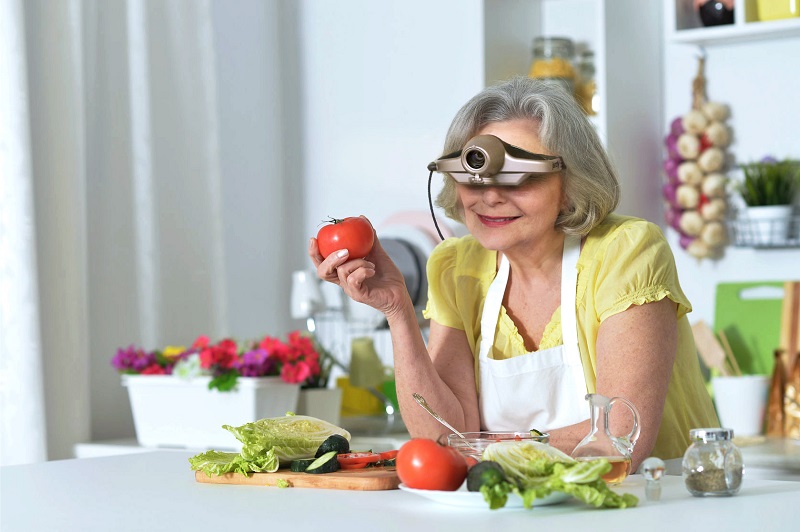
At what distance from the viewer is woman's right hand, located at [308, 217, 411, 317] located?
155 centimetres

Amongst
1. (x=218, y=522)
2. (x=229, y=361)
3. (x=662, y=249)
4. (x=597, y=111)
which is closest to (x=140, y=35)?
(x=229, y=361)

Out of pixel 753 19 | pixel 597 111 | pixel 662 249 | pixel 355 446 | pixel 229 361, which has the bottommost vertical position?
pixel 355 446

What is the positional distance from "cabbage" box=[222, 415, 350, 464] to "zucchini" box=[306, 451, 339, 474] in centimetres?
6

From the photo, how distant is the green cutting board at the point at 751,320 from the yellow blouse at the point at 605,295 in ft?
3.33

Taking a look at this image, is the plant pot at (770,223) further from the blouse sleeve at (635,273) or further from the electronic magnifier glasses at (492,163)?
the electronic magnifier glasses at (492,163)

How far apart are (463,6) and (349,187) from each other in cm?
64

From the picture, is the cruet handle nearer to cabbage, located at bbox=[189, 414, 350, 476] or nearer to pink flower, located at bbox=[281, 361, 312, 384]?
cabbage, located at bbox=[189, 414, 350, 476]

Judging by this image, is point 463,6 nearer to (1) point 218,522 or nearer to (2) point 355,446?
(2) point 355,446

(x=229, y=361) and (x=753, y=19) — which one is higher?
(x=753, y=19)

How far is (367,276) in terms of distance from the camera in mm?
1547

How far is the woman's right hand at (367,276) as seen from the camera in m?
1.55

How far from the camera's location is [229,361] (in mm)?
2518

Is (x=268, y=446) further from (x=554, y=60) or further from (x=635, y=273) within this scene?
(x=554, y=60)

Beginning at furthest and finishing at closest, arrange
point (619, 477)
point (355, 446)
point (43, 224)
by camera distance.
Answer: point (43, 224) < point (355, 446) < point (619, 477)
